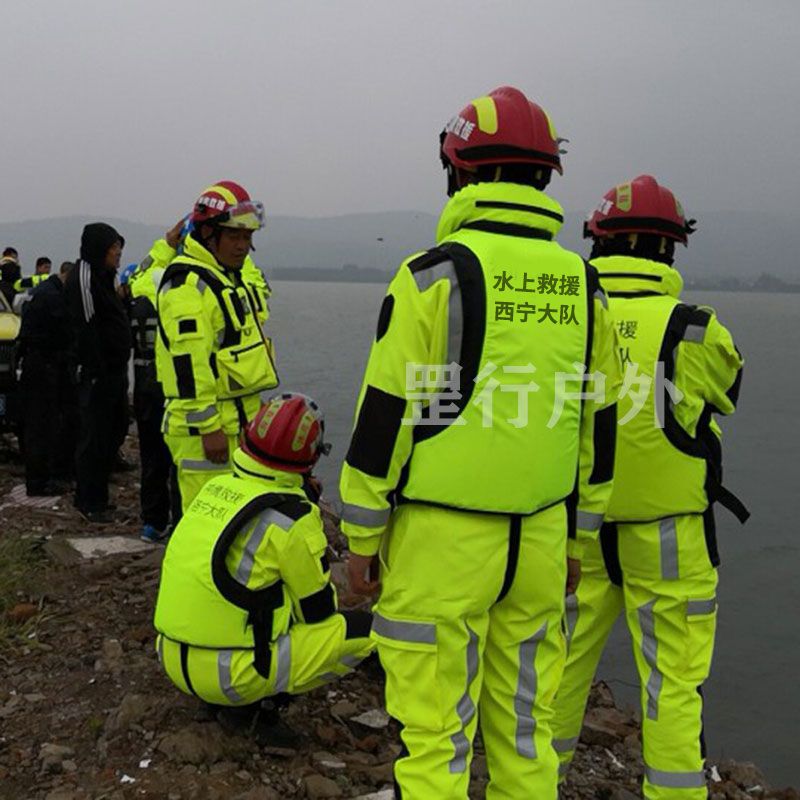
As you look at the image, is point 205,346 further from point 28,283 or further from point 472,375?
point 28,283

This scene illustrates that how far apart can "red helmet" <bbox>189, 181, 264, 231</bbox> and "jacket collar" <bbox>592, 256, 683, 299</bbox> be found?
2.27 m

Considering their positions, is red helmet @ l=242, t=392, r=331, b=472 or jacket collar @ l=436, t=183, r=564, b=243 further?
red helmet @ l=242, t=392, r=331, b=472

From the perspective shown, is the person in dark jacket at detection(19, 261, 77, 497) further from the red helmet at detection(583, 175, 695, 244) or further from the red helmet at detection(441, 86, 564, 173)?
the red helmet at detection(441, 86, 564, 173)

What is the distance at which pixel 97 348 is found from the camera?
695cm

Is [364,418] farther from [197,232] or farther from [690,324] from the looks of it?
[197,232]

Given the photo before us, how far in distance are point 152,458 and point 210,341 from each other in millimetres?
2144

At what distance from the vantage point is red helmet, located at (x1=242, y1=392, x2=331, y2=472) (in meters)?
3.78

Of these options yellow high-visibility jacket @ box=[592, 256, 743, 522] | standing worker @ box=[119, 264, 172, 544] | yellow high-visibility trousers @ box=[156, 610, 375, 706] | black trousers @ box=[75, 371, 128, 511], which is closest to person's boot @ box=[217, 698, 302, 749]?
yellow high-visibility trousers @ box=[156, 610, 375, 706]

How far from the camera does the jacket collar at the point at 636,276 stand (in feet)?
11.9

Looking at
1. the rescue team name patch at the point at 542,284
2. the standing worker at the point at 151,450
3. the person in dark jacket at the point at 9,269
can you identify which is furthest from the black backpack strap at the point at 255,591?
the person in dark jacket at the point at 9,269

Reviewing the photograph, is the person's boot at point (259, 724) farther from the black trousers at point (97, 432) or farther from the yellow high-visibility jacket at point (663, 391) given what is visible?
the black trousers at point (97, 432)

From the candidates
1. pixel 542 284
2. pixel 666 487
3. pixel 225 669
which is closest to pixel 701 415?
pixel 666 487

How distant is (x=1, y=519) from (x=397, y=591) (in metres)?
5.67

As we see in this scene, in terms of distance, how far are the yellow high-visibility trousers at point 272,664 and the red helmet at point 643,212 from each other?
6.80 ft
